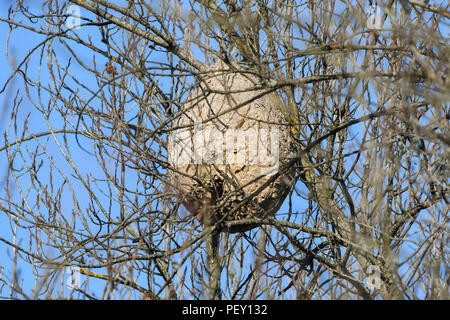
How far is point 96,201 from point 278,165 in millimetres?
2358

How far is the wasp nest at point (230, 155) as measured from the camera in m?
5.46

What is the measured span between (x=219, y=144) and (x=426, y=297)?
2058 millimetres

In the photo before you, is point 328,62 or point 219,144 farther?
point 328,62

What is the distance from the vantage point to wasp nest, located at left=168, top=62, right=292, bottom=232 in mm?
5457

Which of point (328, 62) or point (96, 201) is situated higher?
point (328, 62)

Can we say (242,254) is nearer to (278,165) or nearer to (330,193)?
(330,193)

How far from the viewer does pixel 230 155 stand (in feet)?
17.9

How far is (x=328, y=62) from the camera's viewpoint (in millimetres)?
7191
